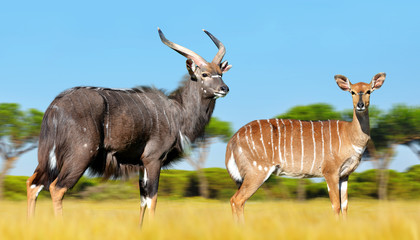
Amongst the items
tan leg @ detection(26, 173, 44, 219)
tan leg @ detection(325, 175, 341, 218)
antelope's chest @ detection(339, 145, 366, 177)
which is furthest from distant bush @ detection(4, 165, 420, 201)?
tan leg @ detection(26, 173, 44, 219)

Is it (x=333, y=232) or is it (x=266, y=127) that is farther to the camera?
(x=266, y=127)

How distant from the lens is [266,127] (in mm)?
10195

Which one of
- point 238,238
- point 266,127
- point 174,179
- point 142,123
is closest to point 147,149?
point 142,123

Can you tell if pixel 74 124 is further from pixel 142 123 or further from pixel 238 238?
pixel 238 238

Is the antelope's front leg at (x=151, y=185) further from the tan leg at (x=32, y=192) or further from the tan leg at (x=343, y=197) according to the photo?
the tan leg at (x=343, y=197)

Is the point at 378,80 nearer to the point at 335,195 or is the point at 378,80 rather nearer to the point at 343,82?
the point at 343,82

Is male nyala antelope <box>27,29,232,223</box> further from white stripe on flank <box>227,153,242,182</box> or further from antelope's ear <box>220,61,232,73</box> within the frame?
white stripe on flank <box>227,153,242,182</box>

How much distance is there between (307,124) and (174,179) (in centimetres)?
1451

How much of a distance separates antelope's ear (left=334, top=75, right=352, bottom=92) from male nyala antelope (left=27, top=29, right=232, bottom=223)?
2034mm

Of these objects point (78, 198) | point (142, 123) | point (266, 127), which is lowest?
point (78, 198)

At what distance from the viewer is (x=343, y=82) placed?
969 centimetres

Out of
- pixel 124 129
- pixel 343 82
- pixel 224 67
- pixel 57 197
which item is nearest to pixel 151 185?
pixel 124 129

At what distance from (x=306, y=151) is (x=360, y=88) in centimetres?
153

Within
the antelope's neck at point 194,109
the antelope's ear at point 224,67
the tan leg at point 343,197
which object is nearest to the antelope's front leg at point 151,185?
the antelope's neck at point 194,109
